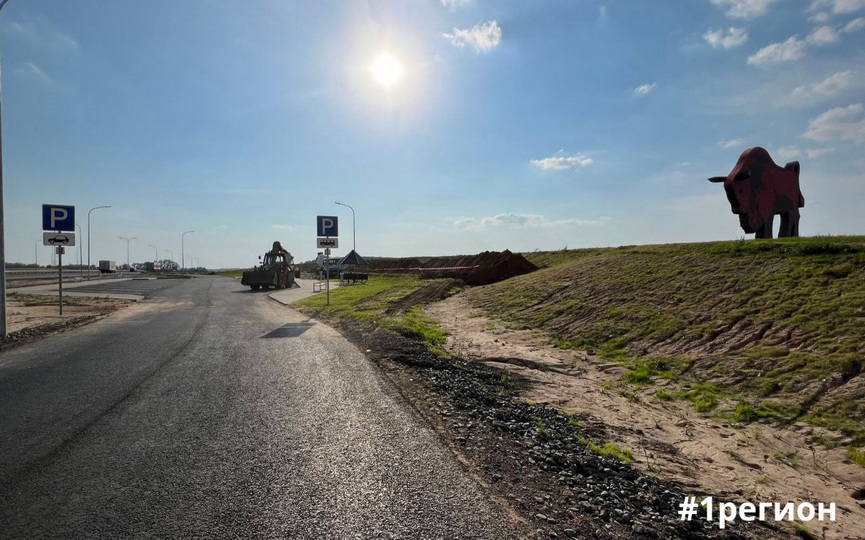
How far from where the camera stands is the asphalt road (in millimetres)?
3400

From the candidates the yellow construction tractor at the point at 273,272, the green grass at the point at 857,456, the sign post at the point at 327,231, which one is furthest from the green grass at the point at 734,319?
the yellow construction tractor at the point at 273,272

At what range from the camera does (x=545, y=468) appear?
457 centimetres

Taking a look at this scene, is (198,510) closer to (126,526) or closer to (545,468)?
(126,526)

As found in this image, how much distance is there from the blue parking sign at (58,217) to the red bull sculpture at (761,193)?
26.1 metres

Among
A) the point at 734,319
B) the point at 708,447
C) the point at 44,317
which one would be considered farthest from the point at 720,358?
the point at 44,317

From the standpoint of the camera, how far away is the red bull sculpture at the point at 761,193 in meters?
19.1

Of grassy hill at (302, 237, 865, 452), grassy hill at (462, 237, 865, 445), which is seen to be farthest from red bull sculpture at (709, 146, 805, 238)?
grassy hill at (462, 237, 865, 445)

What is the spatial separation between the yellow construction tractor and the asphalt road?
1011 inches

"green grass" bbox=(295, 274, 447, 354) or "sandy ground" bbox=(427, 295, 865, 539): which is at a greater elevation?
"green grass" bbox=(295, 274, 447, 354)

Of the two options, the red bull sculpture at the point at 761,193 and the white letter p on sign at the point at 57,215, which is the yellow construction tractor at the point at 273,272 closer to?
the white letter p on sign at the point at 57,215

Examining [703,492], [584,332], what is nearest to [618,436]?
[703,492]

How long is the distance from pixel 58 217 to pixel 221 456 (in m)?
18.2

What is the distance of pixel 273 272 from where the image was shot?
114 feet

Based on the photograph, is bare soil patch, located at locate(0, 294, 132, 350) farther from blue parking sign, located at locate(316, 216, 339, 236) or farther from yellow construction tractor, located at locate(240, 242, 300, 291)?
yellow construction tractor, located at locate(240, 242, 300, 291)
